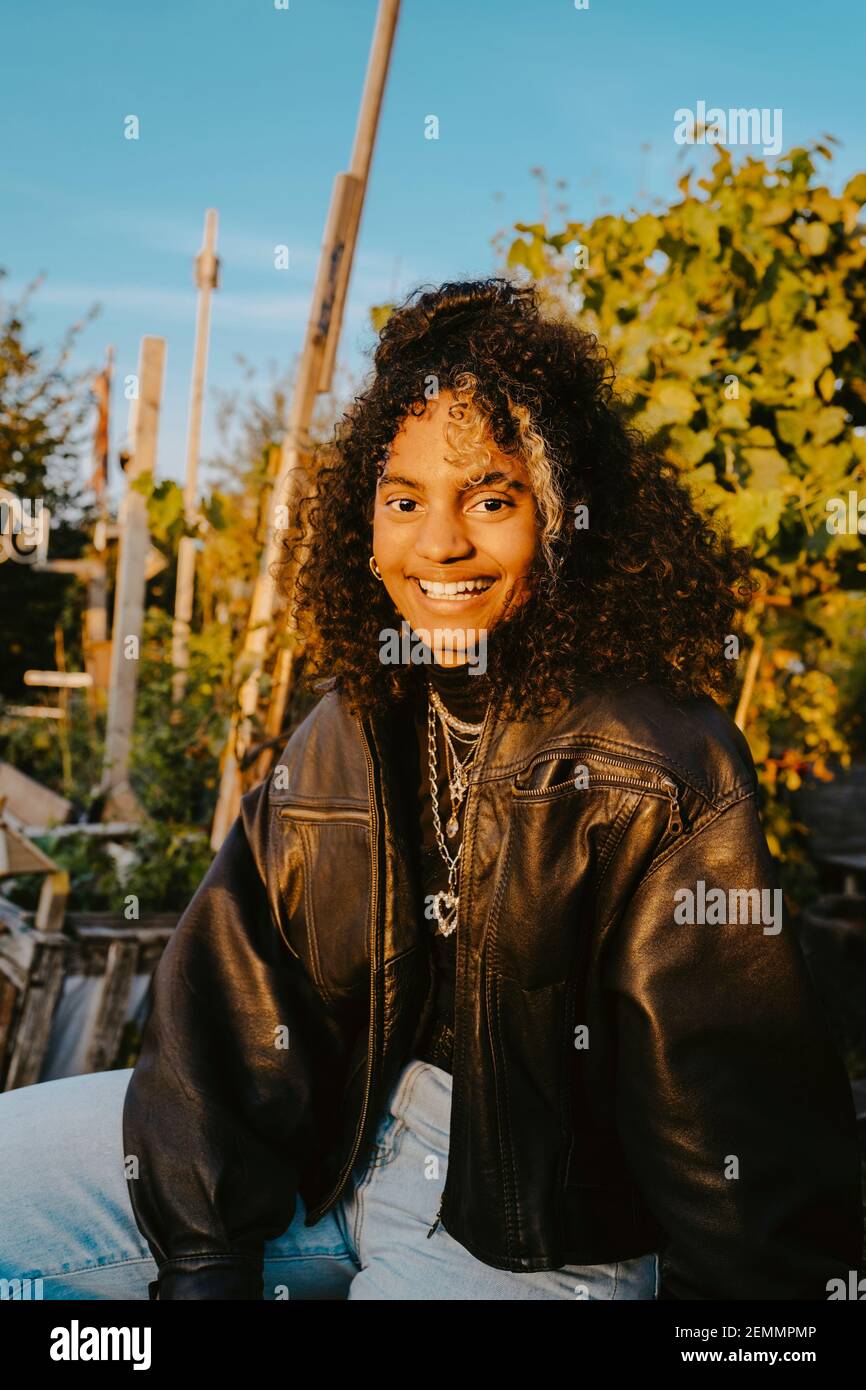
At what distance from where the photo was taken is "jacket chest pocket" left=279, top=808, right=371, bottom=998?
172 centimetres

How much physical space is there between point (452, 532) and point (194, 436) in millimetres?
5687

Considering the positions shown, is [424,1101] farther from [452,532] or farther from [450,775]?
[452,532]

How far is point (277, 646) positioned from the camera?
312 cm

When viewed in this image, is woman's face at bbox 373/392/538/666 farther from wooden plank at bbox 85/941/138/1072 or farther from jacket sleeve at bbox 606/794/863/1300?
wooden plank at bbox 85/941/138/1072

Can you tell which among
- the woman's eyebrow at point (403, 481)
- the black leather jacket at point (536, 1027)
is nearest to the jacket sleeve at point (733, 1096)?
the black leather jacket at point (536, 1027)

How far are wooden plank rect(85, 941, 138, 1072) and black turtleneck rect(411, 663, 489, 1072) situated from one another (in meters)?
1.73

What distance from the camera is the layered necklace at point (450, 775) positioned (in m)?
1.73

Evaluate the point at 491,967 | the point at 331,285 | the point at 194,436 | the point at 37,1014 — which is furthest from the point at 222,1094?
the point at 194,436

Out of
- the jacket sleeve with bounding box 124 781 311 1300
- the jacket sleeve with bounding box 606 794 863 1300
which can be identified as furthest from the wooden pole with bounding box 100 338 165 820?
the jacket sleeve with bounding box 606 794 863 1300

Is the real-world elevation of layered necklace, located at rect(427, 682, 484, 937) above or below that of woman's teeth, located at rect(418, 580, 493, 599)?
below

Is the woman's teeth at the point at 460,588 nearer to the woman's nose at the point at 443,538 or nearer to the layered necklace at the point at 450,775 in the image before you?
the woman's nose at the point at 443,538

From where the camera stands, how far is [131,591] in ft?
18.0
